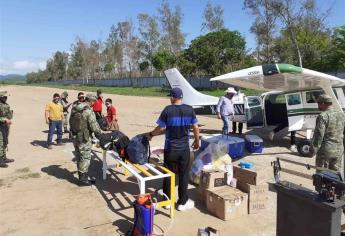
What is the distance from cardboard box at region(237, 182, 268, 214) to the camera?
19.0 feet

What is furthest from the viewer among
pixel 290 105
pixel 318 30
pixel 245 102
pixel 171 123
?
pixel 318 30

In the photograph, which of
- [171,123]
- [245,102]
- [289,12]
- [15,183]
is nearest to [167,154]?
[171,123]

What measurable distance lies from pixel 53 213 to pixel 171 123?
2555 mm

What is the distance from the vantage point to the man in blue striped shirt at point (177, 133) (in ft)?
18.4

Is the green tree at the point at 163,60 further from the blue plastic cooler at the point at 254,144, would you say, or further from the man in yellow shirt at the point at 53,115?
the blue plastic cooler at the point at 254,144

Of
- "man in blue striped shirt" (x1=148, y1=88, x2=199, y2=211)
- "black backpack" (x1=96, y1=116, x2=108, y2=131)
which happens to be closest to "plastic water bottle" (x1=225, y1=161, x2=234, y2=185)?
"man in blue striped shirt" (x1=148, y1=88, x2=199, y2=211)

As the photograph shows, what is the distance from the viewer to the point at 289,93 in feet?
36.1

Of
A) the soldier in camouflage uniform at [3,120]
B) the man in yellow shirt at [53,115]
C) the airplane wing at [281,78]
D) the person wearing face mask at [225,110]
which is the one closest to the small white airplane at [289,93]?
the airplane wing at [281,78]

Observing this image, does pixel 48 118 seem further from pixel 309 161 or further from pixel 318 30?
pixel 318 30

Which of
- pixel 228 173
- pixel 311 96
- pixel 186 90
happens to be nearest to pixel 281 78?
pixel 311 96

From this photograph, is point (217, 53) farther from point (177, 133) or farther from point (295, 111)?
point (177, 133)

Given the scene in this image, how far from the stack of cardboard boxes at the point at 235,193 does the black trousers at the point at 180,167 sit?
1.41ft

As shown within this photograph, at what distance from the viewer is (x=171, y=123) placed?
561 cm

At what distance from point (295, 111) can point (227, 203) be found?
6163 mm
